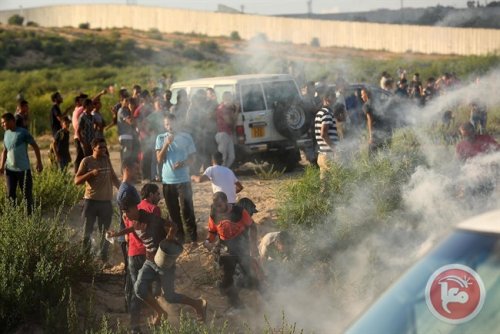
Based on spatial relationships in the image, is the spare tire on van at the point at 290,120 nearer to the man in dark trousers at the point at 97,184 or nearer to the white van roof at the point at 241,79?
the white van roof at the point at 241,79

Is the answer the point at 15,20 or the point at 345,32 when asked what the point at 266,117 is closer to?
the point at 345,32

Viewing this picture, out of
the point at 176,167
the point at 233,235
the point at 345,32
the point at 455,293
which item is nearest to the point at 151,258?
the point at 233,235

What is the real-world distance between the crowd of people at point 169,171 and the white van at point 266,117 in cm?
36

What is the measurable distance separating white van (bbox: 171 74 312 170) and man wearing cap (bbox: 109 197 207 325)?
7.41 metres

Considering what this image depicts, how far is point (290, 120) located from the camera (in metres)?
16.0

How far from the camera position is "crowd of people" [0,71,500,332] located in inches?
339

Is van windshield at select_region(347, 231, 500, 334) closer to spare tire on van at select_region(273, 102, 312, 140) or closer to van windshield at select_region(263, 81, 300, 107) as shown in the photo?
spare tire on van at select_region(273, 102, 312, 140)

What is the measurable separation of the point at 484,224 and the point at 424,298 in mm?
323

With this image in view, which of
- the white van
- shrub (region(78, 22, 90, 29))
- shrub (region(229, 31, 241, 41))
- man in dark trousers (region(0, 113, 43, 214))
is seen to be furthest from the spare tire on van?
shrub (region(78, 22, 90, 29))

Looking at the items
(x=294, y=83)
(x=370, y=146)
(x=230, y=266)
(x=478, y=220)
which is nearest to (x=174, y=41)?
(x=294, y=83)

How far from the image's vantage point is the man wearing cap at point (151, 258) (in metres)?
8.47

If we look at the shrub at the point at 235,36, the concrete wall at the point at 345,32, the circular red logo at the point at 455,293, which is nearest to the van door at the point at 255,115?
the concrete wall at the point at 345,32

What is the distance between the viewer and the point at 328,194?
441 inches

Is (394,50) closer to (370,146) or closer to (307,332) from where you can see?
(370,146)
